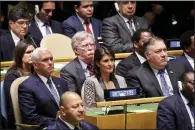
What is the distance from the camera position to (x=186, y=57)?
526cm

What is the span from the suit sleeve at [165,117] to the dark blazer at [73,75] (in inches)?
29.4

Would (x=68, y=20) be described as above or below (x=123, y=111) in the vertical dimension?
above

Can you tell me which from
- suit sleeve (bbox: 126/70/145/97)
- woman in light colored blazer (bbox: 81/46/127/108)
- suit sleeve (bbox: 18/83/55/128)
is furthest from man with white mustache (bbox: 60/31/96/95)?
suit sleeve (bbox: 18/83/55/128)

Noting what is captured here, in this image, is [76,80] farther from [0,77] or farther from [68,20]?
[68,20]

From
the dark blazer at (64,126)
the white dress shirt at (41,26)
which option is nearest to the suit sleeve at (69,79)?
the dark blazer at (64,126)

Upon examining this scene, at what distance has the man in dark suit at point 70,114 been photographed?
13.1 ft

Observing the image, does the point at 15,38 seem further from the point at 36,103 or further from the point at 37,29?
the point at 36,103

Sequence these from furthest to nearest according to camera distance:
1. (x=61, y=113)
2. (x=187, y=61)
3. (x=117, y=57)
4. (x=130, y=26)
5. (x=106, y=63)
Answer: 1. (x=130, y=26)
2. (x=117, y=57)
3. (x=187, y=61)
4. (x=106, y=63)
5. (x=61, y=113)

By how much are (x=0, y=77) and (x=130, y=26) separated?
58.3 inches

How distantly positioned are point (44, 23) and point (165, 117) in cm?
205

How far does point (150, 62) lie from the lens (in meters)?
4.99

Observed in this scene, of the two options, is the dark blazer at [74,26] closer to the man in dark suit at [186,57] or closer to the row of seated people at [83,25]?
the row of seated people at [83,25]

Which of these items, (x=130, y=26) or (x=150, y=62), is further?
(x=130, y=26)

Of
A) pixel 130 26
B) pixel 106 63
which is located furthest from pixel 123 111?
pixel 130 26
